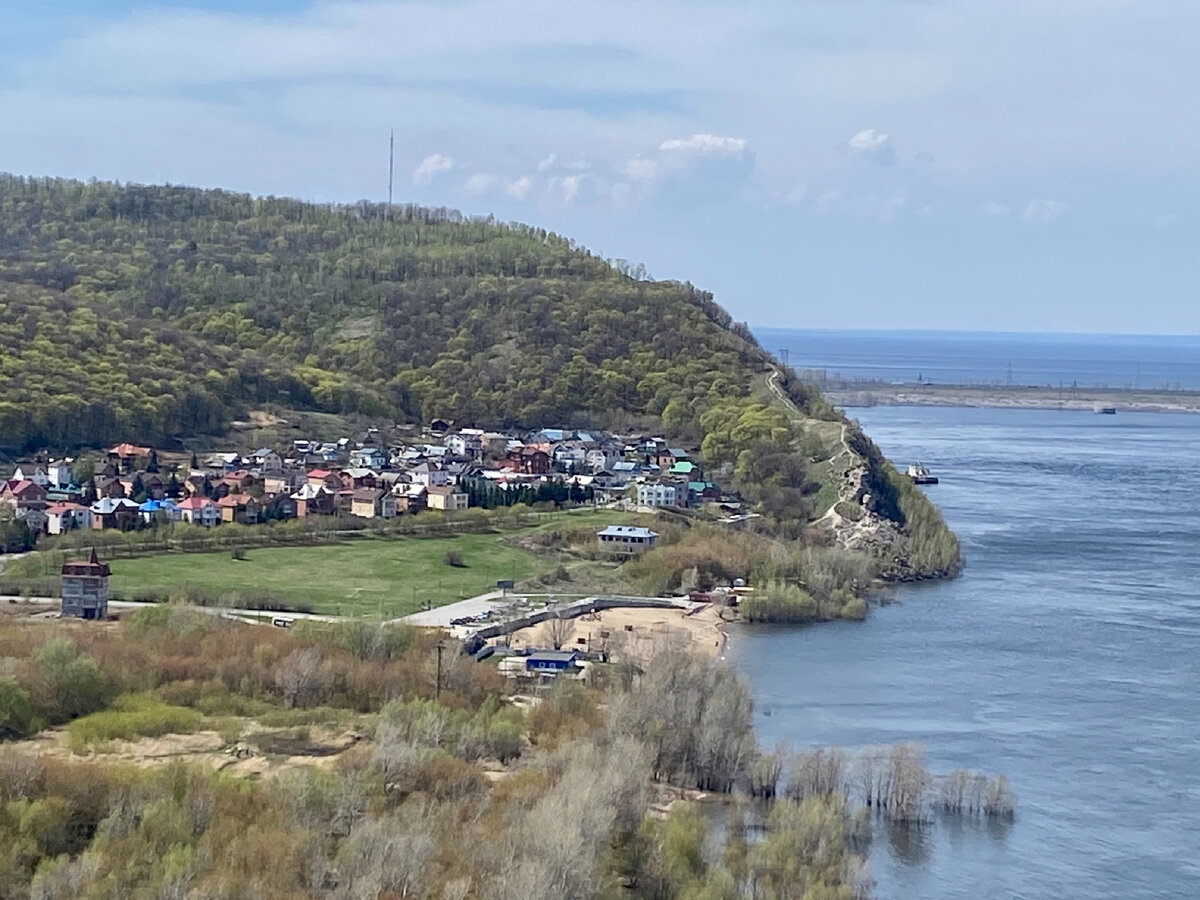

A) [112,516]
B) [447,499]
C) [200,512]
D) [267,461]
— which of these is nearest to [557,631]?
[200,512]

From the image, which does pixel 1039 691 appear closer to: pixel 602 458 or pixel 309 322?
pixel 602 458

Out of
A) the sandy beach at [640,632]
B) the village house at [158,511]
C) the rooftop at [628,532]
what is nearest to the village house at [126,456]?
the village house at [158,511]

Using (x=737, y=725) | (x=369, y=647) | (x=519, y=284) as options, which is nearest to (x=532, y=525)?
(x=369, y=647)

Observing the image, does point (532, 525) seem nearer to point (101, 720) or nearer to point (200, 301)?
point (101, 720)

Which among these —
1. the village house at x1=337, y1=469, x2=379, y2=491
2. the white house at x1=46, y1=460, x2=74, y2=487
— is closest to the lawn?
the village house at x1=337, y1=469, x2=379, y2=491

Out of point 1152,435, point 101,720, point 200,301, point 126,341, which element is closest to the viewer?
point 101,720

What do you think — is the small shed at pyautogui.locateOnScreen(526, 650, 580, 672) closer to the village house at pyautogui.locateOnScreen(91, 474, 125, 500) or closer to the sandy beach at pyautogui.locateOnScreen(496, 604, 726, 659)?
the sandy beach at pyautogui.locateOnScreen(496, 604, 726, 659)
